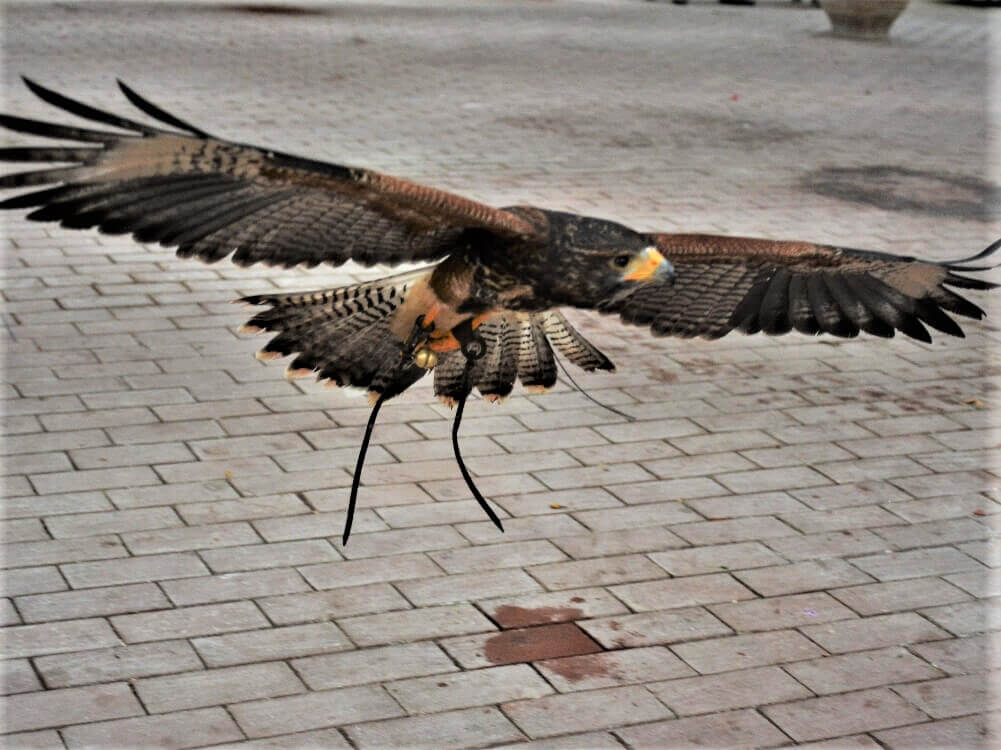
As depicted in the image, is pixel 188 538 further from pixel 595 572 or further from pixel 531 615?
pixel 595 572

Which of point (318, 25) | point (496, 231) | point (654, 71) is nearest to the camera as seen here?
point (496, 231)

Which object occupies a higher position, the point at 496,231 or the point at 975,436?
the point at 496,231

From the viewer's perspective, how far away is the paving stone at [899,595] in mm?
4727

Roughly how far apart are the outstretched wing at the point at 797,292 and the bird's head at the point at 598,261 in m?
0.43

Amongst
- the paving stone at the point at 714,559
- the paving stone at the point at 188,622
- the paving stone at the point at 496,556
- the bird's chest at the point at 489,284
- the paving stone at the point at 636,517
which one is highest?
the bird's chest at the point at 489,284

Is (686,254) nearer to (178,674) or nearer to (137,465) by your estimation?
(178,674)

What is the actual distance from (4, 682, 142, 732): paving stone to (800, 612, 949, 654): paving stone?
2.02 metres

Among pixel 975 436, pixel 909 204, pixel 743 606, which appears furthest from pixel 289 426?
pixel 909 204

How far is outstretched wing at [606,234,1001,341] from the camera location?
422 centimetres

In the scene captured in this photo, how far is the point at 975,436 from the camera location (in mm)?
6129

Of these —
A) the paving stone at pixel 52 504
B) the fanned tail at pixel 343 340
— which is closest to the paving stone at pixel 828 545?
the fanned tail at pixel 343 340

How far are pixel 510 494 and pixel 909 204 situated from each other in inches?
216

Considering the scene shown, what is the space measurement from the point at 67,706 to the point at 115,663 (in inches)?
9.9

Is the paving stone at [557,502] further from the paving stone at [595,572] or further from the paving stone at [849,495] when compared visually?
the paving stone at [849,495]
